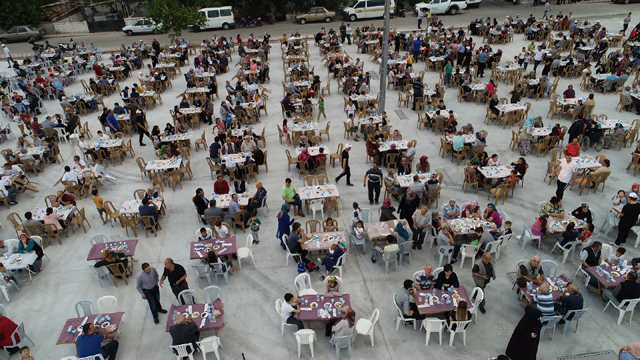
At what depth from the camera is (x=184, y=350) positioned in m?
7.62

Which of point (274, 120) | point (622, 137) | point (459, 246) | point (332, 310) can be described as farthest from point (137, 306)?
point (622, 137)

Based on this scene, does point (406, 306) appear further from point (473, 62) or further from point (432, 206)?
point (473, 62)

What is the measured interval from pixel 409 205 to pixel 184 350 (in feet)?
20.6

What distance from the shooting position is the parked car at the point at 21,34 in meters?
36.4

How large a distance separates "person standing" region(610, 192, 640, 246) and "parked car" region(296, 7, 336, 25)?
1294 inches

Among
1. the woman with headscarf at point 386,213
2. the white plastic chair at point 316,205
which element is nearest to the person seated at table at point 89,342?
the white plastic chair at point 316,205

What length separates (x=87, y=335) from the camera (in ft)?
24.4

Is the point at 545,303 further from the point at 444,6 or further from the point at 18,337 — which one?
the point at 444,6

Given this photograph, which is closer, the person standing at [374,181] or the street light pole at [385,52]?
the person standing at [374,181]

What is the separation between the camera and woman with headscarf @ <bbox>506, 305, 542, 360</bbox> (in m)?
7.08

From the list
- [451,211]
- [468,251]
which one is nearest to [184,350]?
[468,251]

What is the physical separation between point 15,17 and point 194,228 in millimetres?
38597

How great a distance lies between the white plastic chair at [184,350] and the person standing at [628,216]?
409 inches

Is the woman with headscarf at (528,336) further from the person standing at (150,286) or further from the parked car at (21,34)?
the parked car at (21,34)
